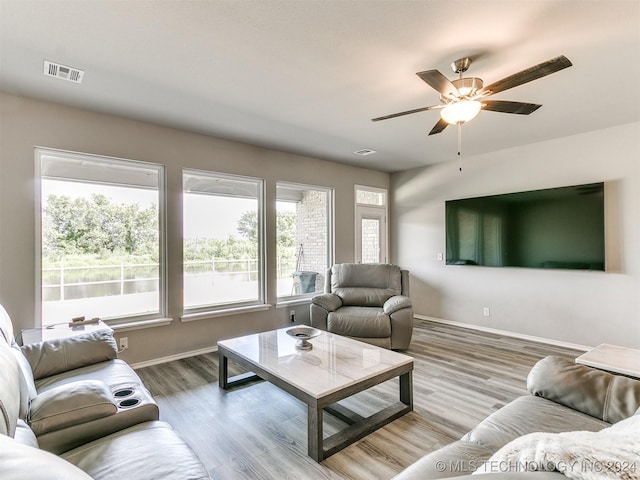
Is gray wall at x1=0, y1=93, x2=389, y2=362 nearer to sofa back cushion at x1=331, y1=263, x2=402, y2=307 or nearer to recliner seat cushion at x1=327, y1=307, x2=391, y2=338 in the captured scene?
sofa back cushion at x1=331, y1=263, x2=402, y2=307

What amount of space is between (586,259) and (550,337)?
3.64ft

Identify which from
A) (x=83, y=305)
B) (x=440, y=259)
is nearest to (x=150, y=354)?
(x=83, y=305)

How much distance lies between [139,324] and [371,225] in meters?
3.95

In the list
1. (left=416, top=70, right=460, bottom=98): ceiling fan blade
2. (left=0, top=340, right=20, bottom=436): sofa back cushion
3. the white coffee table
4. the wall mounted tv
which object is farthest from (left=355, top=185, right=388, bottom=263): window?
(left=0, top=340, right=20, bottom=436): sofa back cushion

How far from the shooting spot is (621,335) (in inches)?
143

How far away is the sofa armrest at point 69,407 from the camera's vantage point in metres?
1.30

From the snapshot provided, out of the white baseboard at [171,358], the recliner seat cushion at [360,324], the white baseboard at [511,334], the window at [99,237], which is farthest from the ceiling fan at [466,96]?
the white baseboard at [171,358]

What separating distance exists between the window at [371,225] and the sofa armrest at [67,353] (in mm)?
3993

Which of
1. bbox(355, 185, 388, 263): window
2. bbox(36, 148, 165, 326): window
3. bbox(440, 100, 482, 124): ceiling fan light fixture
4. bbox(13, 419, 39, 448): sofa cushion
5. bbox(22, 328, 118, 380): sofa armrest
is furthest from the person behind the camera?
bbox(355, 185, 388, 263): window

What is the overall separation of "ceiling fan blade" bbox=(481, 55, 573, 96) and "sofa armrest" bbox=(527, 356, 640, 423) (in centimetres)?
166

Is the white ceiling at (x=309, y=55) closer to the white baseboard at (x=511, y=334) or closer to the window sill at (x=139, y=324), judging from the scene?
the window sill at (x=139, y=324)

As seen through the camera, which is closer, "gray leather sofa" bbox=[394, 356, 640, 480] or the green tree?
"gray leather sofa" bbox=[394, 356, 640, 480]

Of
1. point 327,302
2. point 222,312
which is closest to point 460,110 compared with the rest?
point 327,302

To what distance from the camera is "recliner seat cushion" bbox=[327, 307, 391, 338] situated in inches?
144
